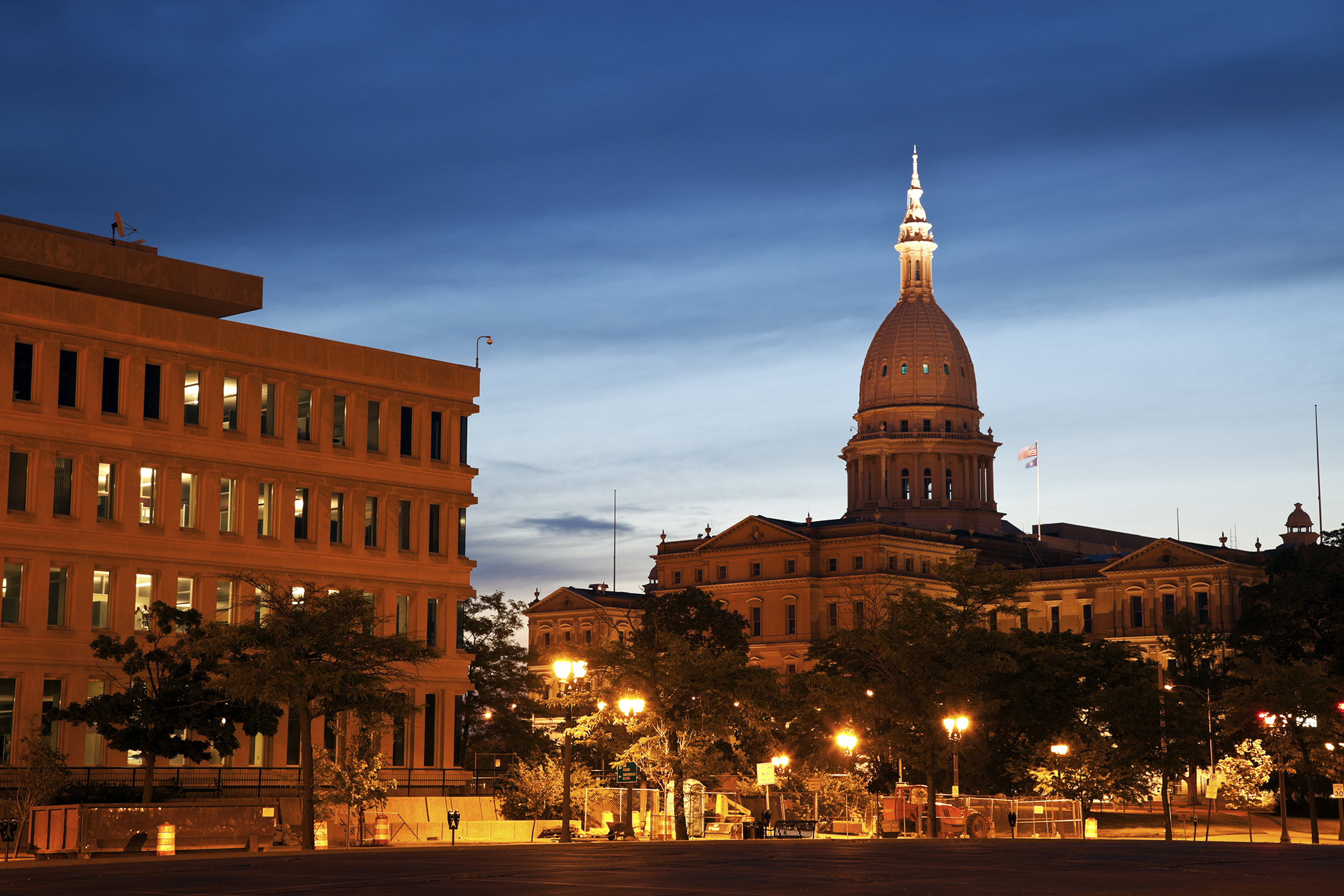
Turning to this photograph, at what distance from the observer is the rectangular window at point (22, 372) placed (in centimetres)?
5962

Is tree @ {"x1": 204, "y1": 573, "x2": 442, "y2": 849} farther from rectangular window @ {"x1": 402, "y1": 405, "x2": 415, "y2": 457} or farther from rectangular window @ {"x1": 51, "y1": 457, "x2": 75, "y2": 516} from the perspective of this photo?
rectangular window @ {"x1": 402, "y1": 405, "x2": 415, "y2": 457}

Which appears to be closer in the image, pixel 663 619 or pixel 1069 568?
pixel 663 619

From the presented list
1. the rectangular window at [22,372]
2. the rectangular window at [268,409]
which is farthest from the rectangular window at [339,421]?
the rectangular window at [22,372]

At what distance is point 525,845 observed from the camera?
177 feet

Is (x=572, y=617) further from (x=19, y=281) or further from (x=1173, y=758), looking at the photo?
(x=19, y=281)

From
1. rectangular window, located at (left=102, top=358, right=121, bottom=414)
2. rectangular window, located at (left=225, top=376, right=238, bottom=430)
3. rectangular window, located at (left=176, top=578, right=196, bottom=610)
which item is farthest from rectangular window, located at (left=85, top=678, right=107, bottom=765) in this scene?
rectangular window, located at (left=225, top=376, right=238, bottom=430)

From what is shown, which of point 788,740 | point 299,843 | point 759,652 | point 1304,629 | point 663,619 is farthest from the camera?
point 759,652

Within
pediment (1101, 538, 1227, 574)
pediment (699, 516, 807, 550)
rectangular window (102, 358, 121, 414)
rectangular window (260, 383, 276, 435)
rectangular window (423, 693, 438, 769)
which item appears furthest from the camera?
pediment (699, 516, 807, 550)

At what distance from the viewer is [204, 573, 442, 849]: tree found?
51062 mm

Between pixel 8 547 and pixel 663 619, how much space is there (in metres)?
78.0

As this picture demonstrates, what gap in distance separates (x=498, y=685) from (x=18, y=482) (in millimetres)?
45227

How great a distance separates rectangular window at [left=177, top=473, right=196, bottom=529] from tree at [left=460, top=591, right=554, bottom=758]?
121ft

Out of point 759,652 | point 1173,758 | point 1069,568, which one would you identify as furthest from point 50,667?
point 1069,568

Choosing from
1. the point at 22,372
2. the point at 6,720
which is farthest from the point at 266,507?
the point at 6,720
